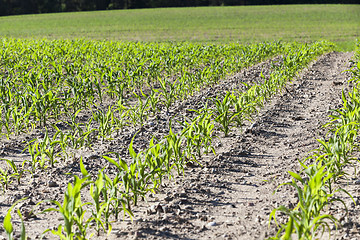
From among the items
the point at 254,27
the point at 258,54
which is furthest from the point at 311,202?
the point at 254,27

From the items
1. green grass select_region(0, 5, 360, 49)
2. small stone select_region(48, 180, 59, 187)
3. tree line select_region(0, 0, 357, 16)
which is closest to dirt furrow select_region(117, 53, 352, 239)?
small stone select_region(48, 180, 59, 187)

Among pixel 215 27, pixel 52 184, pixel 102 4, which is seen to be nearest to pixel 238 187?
pixel 52 184

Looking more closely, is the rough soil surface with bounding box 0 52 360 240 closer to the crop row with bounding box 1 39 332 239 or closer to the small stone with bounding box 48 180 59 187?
the small stone with bounding box 48 180 59 187

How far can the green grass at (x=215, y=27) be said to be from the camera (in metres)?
30.2

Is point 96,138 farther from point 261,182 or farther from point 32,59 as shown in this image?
point 32,59

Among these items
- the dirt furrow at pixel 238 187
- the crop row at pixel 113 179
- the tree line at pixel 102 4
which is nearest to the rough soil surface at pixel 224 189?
the dirt furrow at pixel 238 187

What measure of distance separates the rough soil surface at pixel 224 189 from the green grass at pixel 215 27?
18.2 m

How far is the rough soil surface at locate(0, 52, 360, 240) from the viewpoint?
11.6ft

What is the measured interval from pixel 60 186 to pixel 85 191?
0.31 meters

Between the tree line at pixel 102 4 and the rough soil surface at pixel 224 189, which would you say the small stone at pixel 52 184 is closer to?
the rough soil surface at pixel 224 189

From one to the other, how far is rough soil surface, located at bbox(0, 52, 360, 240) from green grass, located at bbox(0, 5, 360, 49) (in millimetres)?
18220

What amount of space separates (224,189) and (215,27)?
3396cm

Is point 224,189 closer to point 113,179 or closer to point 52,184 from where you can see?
point 113,179

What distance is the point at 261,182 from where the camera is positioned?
14.8 feet
